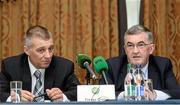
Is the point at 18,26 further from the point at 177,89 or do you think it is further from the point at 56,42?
the point at 177,89

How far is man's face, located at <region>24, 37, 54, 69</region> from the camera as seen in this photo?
12.2 feet

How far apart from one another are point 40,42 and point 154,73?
0.95 m

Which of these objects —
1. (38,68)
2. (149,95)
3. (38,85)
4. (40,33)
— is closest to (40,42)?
(40,33)

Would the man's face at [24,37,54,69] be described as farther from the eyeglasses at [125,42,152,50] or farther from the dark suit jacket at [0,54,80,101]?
the eyeglasses at [125,42,152,50]

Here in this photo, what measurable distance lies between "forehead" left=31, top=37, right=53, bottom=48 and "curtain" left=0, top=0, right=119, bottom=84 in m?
1.12

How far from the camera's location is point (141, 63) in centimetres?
378

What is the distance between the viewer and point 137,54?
3760mm

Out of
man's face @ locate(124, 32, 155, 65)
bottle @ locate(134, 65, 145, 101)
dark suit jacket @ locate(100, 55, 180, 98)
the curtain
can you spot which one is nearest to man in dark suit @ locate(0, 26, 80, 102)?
dark suit jacket @ locate(100, 55, 180, 98)

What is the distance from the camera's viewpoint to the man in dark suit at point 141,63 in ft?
12.3

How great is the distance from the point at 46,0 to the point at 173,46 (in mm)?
1404

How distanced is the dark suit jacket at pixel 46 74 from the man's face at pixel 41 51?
80mm

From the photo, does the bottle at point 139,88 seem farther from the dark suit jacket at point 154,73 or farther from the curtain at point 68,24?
the curtain at point 68,24

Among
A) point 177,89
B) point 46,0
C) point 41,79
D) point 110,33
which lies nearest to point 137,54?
point 177,89

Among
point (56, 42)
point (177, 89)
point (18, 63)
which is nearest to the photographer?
point (177, 89)
